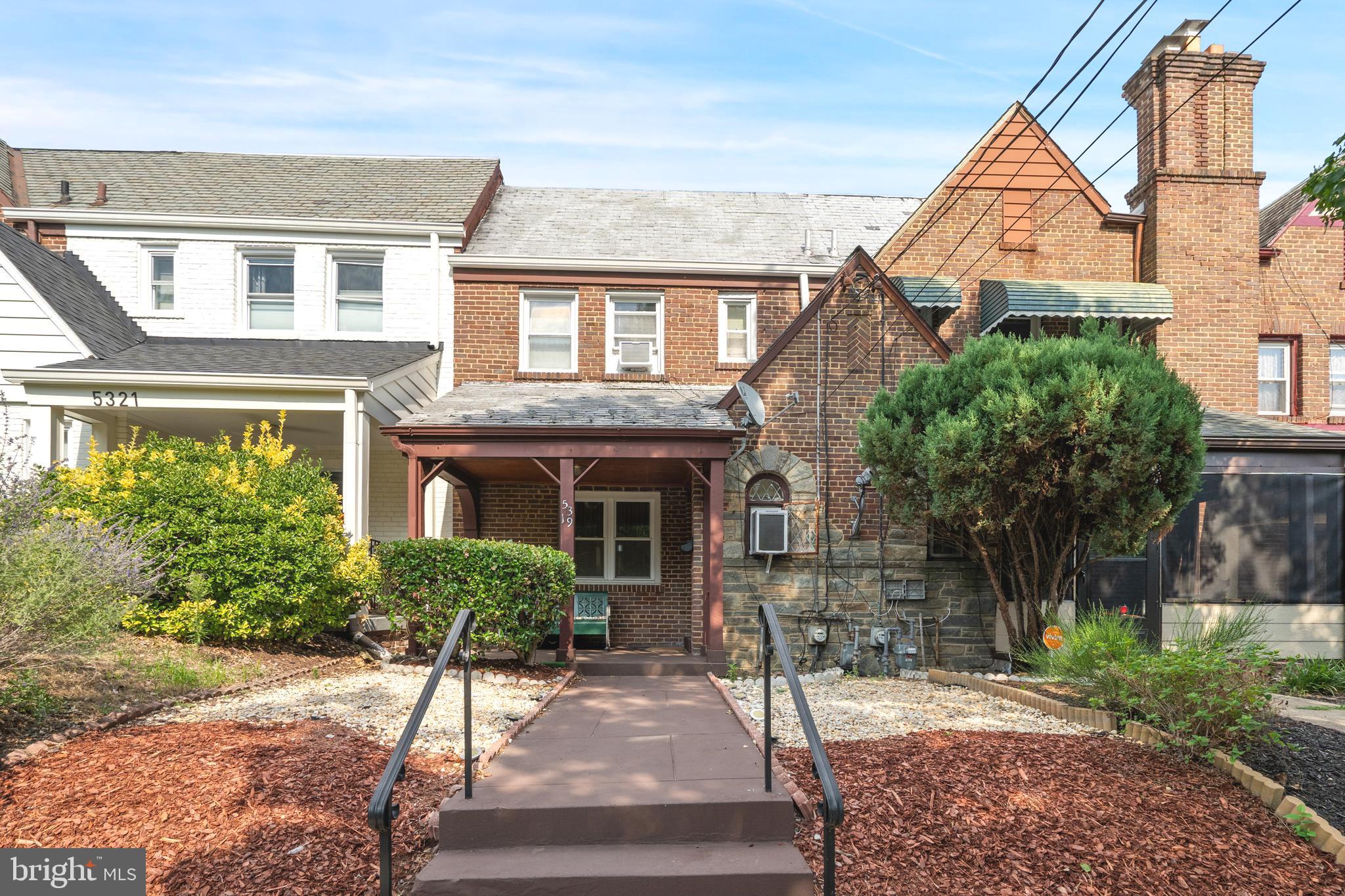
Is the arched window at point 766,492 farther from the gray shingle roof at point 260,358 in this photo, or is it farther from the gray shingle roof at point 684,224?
the gray shingle roof at point 260,358

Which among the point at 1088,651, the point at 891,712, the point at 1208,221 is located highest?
the point at 1208,221

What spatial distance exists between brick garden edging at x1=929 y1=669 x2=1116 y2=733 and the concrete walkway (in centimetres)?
284

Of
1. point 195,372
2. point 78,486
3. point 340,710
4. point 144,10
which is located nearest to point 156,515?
point 78,486

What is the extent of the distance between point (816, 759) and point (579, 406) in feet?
27.9

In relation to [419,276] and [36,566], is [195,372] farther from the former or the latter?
[36,566]

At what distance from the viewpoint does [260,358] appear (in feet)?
41.5

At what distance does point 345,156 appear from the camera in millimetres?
17078

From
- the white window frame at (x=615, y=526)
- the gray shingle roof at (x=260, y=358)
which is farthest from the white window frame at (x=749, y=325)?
the gray shingle roof at (x=260, y=358)

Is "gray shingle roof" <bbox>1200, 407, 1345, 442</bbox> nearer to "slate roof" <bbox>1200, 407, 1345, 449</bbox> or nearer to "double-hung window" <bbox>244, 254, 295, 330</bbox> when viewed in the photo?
"slate roof" <bbox>1200, 407, 1345, 449</bbox>

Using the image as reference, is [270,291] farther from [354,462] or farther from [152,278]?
[354,462]

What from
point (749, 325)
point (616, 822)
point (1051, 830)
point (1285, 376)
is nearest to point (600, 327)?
point (749, 325)

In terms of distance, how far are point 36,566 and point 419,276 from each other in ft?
29.1

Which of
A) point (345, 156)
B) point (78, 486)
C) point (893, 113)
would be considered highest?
point (345, 156)

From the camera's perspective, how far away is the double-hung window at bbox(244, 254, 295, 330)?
1440 centimetres
